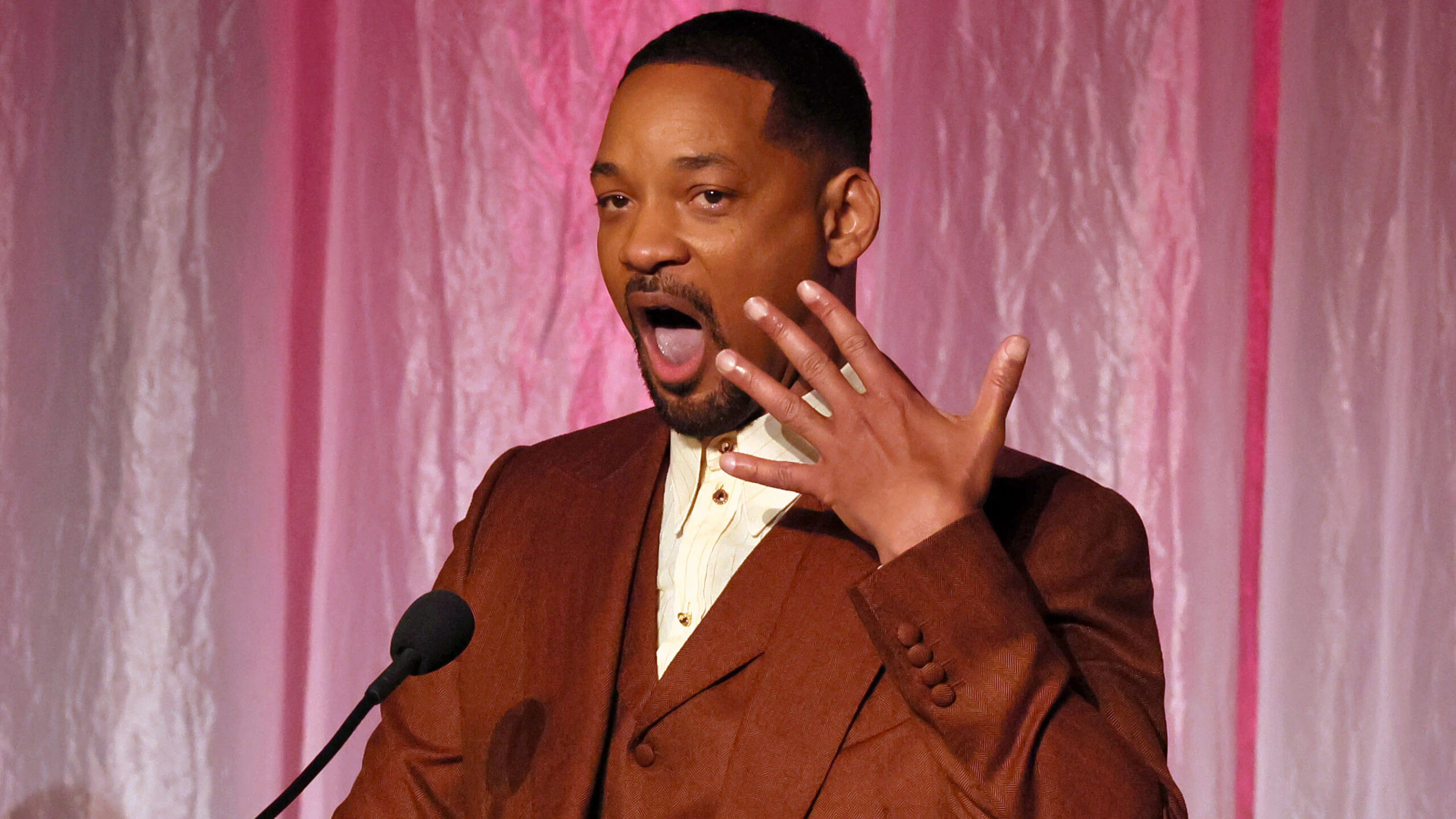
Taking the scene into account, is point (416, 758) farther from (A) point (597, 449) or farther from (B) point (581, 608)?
(A) point (597, 449)

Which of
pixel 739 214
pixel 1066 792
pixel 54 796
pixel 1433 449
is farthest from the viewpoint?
pixel 54 796

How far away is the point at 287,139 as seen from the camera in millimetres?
1915

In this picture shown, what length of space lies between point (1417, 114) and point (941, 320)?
58cm

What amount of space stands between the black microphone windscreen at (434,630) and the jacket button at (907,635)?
30cm

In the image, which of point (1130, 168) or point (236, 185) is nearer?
point (1130, 168)

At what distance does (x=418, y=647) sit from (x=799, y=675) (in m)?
0.27

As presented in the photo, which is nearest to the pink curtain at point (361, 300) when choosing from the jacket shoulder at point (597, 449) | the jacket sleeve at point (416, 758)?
the jacket shoulder at point (597, 449)

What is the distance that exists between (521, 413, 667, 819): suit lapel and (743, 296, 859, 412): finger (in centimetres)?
28

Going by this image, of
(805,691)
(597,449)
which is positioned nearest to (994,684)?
(805,691)

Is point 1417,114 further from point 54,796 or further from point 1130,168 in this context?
point 54,796

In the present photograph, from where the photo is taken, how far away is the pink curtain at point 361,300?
1750 mm

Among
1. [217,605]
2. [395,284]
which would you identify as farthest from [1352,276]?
[217,605]

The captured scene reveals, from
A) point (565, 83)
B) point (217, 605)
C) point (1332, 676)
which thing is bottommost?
point (1332, 676)

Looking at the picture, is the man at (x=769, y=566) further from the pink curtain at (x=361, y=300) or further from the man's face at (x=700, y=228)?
the pink curtain at (x=361, y=300)
